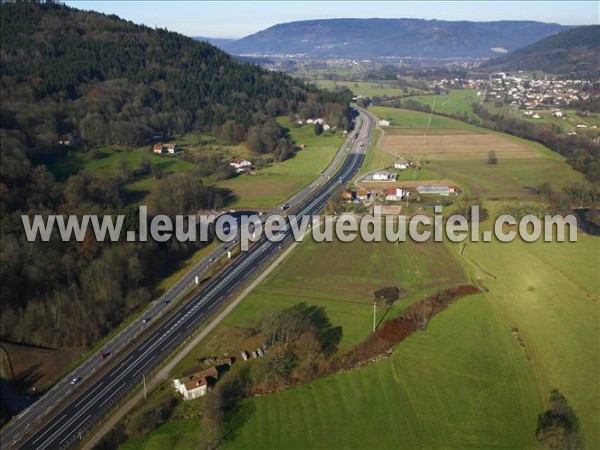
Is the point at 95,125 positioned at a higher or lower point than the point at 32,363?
higher

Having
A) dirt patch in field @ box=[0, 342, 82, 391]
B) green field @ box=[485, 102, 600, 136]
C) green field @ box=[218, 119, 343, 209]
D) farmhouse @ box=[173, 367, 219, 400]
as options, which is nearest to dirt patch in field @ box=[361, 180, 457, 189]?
green field @ box=[218, 119, 343, 209]

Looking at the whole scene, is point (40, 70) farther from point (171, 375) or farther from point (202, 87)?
point (171, 375)

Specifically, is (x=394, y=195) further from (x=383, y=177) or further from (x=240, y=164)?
(x=240, y=164)

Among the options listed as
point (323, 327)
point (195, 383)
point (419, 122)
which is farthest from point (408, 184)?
point (419, 122)

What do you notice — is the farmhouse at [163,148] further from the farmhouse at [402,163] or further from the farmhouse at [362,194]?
the farmhouse at [402,163]

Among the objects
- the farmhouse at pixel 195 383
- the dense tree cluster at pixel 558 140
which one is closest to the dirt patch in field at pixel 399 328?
the farmhouse at pixel 195 383

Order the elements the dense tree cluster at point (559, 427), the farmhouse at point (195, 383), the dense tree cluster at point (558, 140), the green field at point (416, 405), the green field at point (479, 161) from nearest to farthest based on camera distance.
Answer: the dense tree cluster at point (559, 427) < the green field at point (416, 405) < the farmhouse at point (195, 383) < the green field at point (479, 161) < the dense tree cluster at point (558, 140)

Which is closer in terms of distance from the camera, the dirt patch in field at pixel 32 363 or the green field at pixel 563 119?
the dirt patch in field at pixel 32 363
